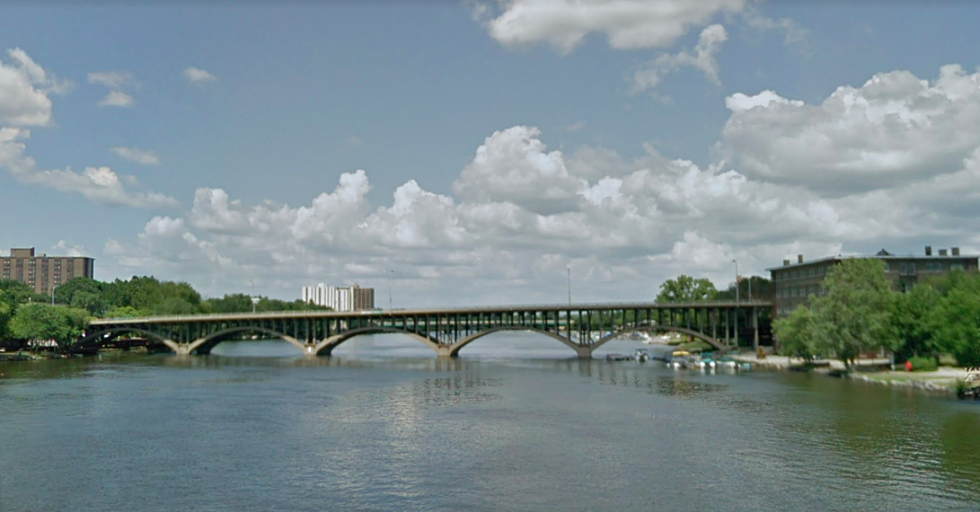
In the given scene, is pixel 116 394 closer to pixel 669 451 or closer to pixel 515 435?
pixel 515 435

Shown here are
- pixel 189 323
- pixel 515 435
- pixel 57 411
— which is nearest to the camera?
pixel 515 435

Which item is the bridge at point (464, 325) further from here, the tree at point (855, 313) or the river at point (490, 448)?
the river at point (490, 448)

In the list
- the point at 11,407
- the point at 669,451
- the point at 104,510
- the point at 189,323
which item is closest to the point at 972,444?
the point at 669,451

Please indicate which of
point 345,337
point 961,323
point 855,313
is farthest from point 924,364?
point 345,337

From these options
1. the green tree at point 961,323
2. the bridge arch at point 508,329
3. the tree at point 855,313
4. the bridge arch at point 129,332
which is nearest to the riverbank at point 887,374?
the tree at point 855,313

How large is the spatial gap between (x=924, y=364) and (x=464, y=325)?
101m

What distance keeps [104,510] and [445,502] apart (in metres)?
17.8

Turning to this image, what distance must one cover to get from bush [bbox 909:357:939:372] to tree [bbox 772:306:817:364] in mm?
12414

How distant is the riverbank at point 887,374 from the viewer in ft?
275

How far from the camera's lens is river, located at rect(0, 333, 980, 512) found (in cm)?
4116

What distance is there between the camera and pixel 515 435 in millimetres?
59875

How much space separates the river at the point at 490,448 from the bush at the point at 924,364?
11088 millimetres

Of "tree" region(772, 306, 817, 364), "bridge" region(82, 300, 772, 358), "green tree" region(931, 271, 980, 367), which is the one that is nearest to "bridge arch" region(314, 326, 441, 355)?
"bridge" region(82, 300, 772, 358)

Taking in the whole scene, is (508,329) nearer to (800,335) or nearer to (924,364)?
(800,335)
